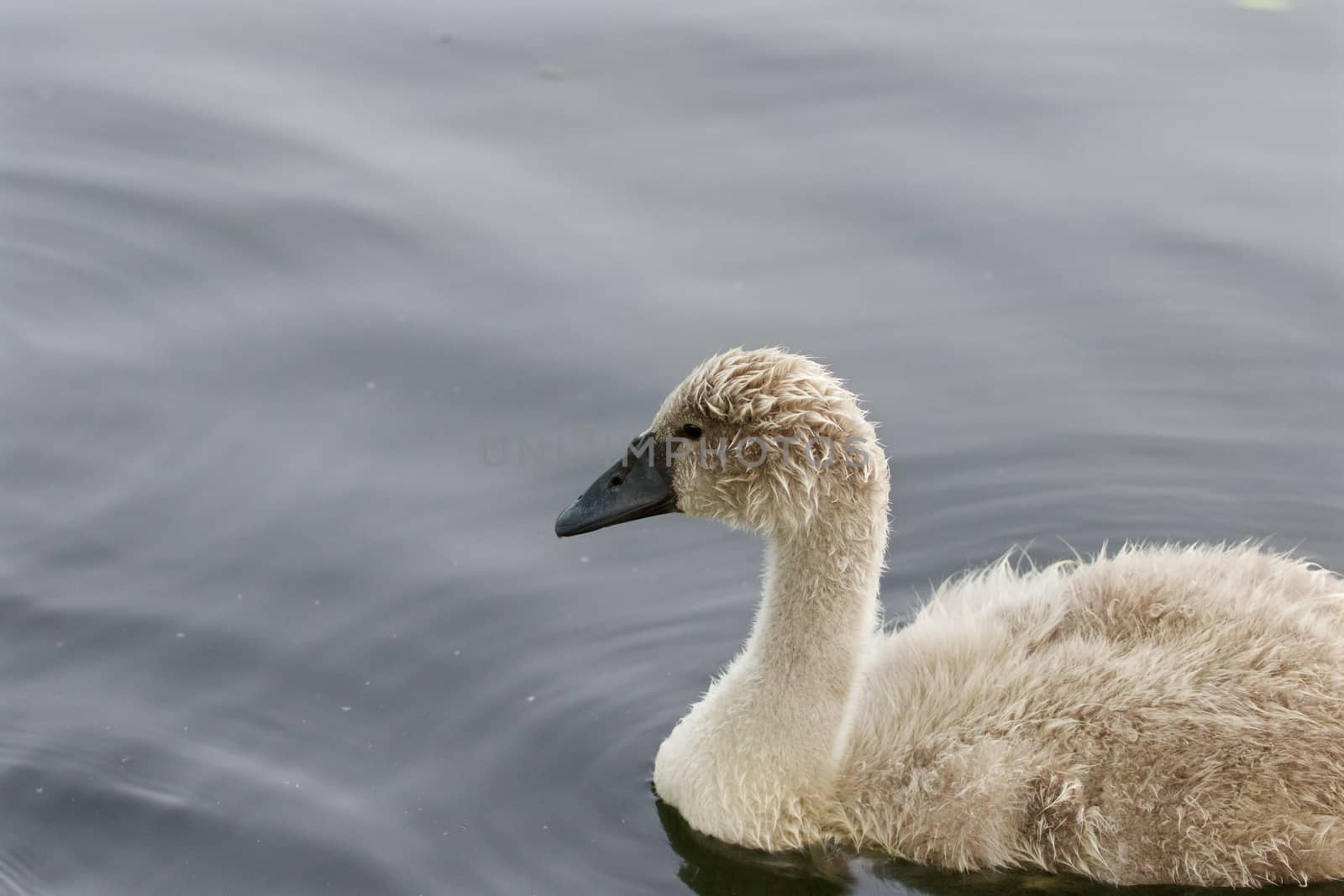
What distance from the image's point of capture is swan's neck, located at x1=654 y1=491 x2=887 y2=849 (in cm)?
634

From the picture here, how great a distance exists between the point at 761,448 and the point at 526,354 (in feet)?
10.1

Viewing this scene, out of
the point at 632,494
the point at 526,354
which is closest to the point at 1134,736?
the point at 632,494

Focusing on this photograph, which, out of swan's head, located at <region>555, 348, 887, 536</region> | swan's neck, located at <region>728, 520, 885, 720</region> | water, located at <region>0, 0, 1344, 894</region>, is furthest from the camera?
water, located at <region>0, 0, 1344, 894</region>

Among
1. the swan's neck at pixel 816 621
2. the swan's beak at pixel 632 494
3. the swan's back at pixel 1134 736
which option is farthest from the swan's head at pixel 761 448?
the swan's back at pixel 1134 736

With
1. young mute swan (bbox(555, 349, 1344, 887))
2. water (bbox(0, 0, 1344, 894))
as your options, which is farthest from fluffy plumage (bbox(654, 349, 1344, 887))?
water (bbox(0, 0, 1344, 894))

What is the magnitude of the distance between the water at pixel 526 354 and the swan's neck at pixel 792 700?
0.64 feet

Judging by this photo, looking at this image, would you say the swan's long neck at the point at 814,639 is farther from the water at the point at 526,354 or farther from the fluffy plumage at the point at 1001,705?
the water at the point at 526,354

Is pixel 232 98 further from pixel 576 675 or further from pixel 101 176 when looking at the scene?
pixel 576 675

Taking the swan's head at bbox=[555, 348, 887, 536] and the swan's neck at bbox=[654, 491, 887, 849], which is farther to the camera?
the swan's neck at bbox=[654, 491, 887, 849]

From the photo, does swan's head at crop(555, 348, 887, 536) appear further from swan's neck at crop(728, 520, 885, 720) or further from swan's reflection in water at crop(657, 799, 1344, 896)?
swan's reflection in water at crop(657, 799, 1344, 896)

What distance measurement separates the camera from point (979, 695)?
6.29 metres

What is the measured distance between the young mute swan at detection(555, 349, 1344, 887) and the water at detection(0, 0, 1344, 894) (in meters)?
0.28

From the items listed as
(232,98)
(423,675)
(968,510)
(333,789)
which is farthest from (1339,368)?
(232,98)

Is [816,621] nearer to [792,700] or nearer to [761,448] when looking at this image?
[792,700]
